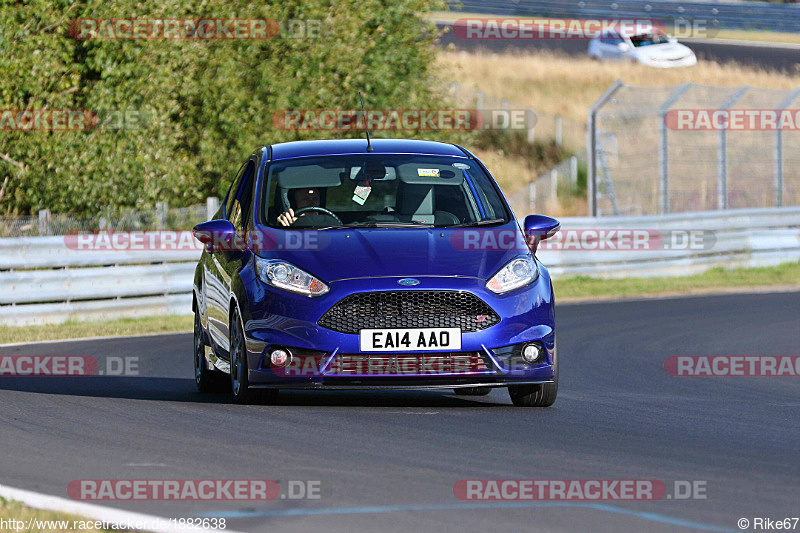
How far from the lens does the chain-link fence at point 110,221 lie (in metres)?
20.2

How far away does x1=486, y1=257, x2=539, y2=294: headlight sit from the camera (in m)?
9.09

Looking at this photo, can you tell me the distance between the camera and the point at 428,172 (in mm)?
10312

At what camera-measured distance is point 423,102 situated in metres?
28.4

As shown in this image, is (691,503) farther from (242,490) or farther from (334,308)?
(334,308)

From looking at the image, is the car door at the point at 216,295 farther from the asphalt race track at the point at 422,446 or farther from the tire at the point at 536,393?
the tire at the point at 536,393

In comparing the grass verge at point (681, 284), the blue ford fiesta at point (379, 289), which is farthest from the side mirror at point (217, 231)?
the grass verge at point (681, 284)

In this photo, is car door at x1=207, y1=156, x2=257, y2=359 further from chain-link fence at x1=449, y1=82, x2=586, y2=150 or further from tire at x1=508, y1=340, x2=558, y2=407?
chain-link fence at x1=449, y1=82, x2=586, y2=150

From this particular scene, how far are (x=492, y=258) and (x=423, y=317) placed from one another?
0.63m

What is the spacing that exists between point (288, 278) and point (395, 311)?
0.68 meters

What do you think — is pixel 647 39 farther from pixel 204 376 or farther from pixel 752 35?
pixel 204 376

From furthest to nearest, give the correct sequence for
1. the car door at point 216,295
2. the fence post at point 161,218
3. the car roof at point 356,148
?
the fence post at point 161,218
the car roof at point 356,148
the car door at point 216,295

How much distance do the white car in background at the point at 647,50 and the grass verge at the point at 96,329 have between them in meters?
31.5

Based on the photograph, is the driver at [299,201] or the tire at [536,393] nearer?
the tire at [536,393]

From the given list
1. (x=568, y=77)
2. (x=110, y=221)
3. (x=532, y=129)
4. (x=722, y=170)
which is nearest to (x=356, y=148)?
(x=110, y=221)
